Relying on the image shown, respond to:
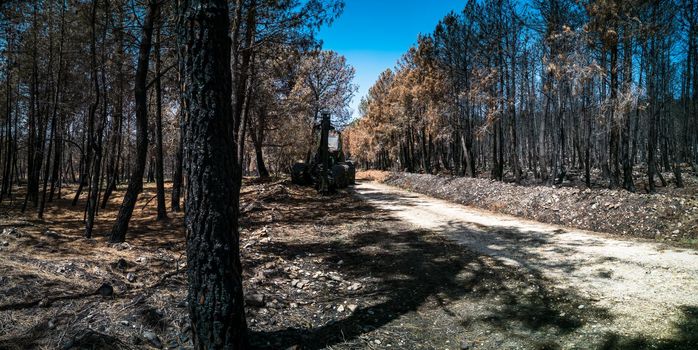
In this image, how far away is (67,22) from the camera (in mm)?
12219

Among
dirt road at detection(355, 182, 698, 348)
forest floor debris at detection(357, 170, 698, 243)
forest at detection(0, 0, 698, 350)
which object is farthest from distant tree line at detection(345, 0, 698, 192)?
dirt road at detection(355, 182, 698, 348)

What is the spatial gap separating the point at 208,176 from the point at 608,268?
5.58 metres

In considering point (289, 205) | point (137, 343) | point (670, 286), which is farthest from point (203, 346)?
point (289, 205)

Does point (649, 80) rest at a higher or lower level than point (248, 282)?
higher

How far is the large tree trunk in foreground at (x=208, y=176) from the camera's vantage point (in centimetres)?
276

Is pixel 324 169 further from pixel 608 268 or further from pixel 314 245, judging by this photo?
pixel 608 268

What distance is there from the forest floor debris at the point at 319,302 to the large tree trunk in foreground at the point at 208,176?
0.53m

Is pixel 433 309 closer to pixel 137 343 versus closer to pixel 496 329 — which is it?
pixel 496 329

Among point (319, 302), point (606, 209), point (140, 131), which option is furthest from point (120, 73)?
point (606, 209)

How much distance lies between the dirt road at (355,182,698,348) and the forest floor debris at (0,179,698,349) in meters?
0.09

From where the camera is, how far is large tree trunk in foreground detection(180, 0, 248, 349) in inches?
109

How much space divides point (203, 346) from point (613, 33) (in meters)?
14.7

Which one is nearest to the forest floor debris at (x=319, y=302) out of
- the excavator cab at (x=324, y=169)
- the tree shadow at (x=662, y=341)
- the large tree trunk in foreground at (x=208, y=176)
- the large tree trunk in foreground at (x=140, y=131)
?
the tree shadow at (x=662, y=341)

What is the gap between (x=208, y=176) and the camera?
2783 mm
